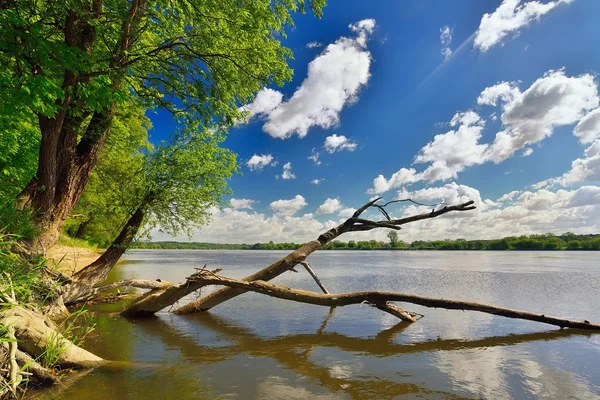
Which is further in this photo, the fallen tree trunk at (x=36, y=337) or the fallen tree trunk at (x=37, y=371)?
the fallen tree trunk at (x=36, y=337)

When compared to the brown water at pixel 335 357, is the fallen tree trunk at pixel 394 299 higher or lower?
higher

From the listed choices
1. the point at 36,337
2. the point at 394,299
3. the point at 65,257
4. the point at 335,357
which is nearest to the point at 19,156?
the point at 65,257

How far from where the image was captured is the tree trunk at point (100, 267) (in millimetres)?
11836

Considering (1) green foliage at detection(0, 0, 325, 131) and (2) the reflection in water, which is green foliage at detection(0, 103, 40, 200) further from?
(2) the reflection in water

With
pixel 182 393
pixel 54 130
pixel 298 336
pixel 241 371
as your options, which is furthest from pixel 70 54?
pixel 298 336

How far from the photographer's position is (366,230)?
1143 centimetres

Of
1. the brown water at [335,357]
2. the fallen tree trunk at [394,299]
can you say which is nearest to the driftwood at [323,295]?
the fallen tree trunk at [394,299]

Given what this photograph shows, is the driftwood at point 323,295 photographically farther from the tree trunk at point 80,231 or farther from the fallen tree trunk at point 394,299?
the tree trunk at point 80,231

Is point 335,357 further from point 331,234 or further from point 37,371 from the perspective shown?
point 37,371

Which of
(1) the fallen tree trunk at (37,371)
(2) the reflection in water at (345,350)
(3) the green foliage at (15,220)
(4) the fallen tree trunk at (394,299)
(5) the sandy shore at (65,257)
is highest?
(3) the green foliage at (15,220)

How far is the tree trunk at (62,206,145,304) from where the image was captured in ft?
38.8

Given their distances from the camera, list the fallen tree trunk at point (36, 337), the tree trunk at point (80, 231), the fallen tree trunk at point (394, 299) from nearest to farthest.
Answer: the fallen tree trunk at point (36, 337), the fallen tree trunk at point (394, 299), the tree trunk at point (80, 231)

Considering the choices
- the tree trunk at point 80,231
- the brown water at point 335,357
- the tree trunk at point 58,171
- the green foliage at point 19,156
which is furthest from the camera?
the tree trunk at point 80,231

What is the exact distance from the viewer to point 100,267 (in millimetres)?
12812
